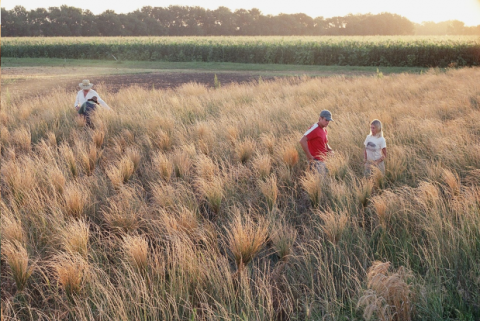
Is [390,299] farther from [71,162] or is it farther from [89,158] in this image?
[89,158]

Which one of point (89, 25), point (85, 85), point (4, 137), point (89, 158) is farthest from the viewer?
point (89, 25)

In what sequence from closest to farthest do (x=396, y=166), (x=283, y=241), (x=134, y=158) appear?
(x=283, y=241) → (x=396, y=166) → (x=134, y=158)

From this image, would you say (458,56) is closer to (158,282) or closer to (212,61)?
(212,61)

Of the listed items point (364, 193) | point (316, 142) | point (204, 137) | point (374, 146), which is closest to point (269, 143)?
point (316, 142)

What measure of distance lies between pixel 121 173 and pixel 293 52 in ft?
99.5

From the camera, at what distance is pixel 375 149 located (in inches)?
217

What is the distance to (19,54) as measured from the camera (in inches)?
1736

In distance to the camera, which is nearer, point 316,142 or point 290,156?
point 316,142

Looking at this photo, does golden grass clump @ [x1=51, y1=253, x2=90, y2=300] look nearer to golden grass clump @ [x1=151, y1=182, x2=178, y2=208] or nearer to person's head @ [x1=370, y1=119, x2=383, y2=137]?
golden grass clump @ [x1=151, y1=182, x2=178, y2=208]

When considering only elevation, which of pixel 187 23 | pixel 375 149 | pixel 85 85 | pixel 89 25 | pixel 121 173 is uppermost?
pixel 187 23

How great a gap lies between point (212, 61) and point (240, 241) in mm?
35235

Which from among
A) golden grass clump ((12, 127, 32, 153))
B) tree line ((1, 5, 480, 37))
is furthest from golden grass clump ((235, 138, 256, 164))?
tree line ((1, 5, 480, 37))

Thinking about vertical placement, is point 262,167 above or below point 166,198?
above

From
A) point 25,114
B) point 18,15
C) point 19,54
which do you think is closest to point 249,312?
point 25,114
